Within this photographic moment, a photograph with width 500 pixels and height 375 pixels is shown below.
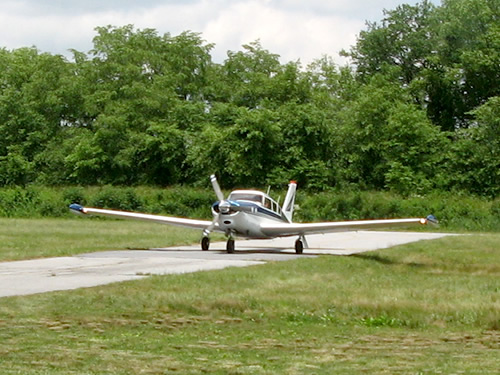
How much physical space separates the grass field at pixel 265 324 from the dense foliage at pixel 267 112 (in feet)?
122

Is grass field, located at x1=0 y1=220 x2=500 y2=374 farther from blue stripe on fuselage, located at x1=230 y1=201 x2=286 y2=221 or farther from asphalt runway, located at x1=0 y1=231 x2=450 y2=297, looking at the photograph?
blue stripe on fuselage, located at x1=230 y1=201 x2=286 y2=221

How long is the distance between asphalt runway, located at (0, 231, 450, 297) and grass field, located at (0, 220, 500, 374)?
119 cm

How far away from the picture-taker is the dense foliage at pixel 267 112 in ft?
196

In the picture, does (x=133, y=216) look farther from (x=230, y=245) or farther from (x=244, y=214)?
(x=244, y=214)

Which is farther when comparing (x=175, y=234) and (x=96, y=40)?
(x=96, y=40)

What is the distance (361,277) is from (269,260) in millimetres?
5023

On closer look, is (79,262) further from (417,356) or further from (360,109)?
(360,109)

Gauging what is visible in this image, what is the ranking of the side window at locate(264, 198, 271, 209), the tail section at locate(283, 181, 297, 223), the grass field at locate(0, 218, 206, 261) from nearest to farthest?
the grass field at locate(0, 218, 206, 261), the side window at locate(264, 198, 271, 209), the tail section at locate(283, 181, 297, 223)

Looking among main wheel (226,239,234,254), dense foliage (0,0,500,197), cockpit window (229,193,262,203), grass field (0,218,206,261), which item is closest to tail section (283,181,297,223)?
cockpit window (229,193,262,203)

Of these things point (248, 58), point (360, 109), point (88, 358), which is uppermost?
point (248, 58)

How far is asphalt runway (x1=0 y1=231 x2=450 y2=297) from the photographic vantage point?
18031 millimetres

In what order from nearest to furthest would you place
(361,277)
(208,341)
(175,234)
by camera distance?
(208,341) → (361,277) → (175,234)

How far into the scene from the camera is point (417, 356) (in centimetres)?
1047

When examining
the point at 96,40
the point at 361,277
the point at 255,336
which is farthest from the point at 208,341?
the point at 96,40
